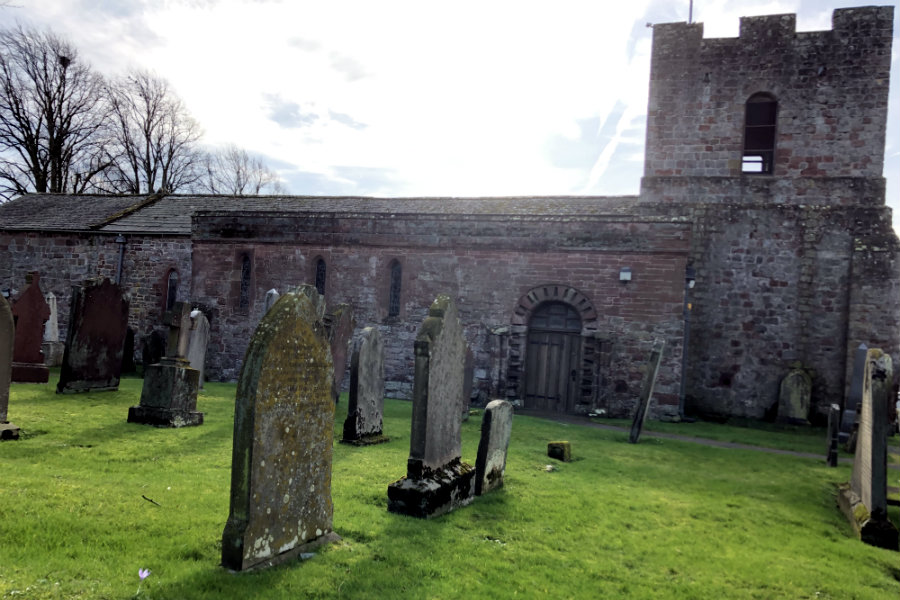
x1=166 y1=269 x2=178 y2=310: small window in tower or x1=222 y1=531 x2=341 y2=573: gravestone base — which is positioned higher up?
x1=166 y1=269 x2=178 y2=310: small window in tower

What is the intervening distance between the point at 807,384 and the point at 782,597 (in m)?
12.6

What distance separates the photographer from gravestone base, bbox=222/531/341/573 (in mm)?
3887

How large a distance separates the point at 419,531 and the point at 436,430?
1.10 metres

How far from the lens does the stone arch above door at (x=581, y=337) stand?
1464 centimetres

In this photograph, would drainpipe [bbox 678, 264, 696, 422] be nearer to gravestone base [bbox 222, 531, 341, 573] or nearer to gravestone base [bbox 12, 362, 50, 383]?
gravestone base [bbox 222, 531, 341, 573]

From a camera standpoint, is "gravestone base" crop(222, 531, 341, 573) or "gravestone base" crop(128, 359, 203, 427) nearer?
"gravestone base" crop(222, 531, 341, 573)

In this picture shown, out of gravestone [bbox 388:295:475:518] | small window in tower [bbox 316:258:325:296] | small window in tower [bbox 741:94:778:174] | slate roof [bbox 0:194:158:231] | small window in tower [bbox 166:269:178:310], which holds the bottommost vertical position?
gravestone [bbox 388:295:475:518]

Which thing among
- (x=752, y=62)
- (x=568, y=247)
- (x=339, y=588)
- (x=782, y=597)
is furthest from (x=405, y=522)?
(x=752, y=62)

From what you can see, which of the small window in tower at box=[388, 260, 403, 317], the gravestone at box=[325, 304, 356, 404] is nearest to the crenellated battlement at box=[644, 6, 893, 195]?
the small window in tower at box=[388, 260, 403, 317]

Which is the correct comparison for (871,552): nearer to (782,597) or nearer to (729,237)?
(782,597)

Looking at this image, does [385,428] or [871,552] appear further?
[385,428]

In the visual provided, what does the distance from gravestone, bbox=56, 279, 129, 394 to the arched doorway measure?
30.6ft

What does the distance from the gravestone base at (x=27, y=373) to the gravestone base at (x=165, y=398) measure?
4188 millimetres

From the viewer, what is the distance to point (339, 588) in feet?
12.7
